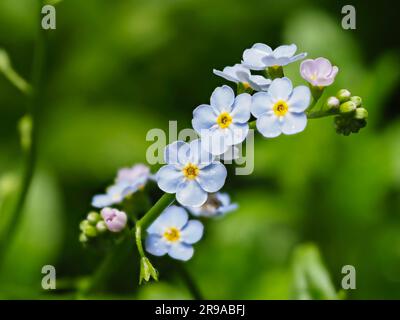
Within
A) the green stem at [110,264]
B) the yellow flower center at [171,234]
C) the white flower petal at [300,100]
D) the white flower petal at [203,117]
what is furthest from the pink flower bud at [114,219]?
the white flower petal at [300,100]

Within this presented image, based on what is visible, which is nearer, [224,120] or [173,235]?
[224,120]

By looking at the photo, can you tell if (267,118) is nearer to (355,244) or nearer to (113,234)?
(113,234)

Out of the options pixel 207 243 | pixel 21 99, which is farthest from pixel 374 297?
pixel 21 99

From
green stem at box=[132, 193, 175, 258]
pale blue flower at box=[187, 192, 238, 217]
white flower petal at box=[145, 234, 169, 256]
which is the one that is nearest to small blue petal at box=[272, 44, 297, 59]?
green stem at box=[132, 193, 175, 258]

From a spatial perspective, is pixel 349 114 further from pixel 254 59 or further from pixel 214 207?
pixel 214 207

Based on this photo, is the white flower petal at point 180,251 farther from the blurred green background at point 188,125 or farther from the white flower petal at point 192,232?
the blurred green background at point 188,125

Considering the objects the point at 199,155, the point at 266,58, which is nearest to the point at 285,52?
the point at 266,58
